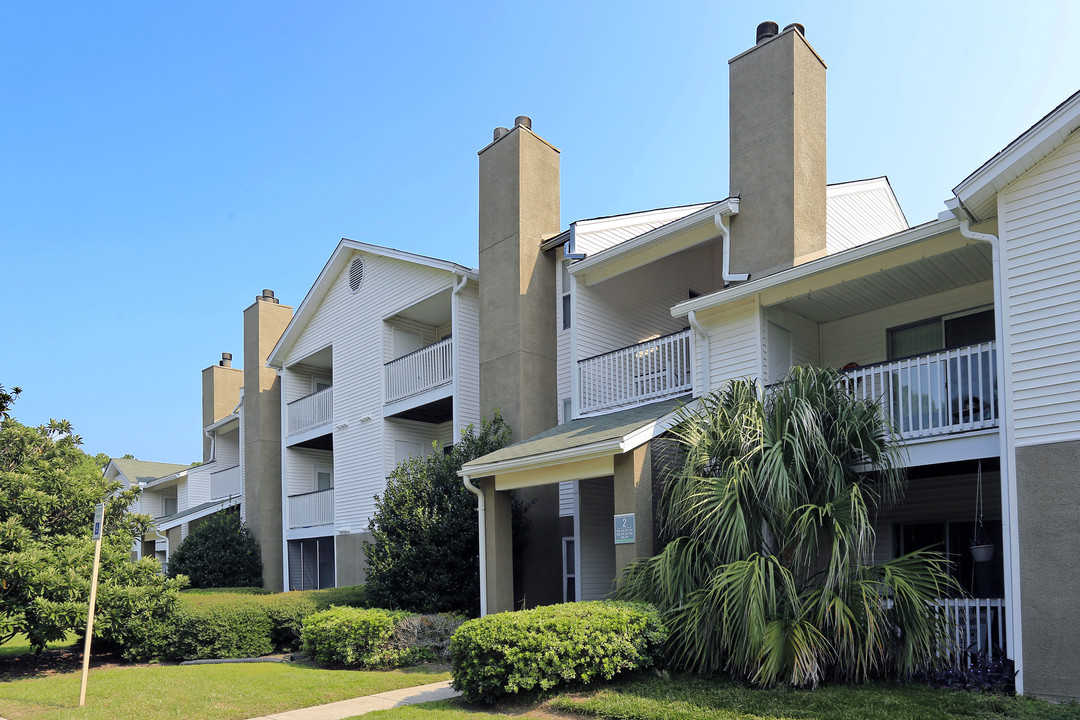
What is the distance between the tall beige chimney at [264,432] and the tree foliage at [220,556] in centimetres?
35

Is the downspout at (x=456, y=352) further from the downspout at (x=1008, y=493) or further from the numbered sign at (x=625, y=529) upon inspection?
the downspout at (x=1008, y=493)

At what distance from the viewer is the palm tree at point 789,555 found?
9438 millimetres

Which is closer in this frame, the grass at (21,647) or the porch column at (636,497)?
the porch column at (636,497)

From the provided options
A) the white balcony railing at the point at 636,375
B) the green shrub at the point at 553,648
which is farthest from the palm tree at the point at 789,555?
the white balcony railing at the point at 636,375

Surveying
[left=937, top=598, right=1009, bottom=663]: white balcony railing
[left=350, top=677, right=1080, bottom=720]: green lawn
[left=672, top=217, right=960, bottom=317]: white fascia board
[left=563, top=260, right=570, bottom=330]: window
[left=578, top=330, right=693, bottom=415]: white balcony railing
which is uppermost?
[left=563, top=260, right=570, bottom=330]: window

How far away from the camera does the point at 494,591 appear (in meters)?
14.5

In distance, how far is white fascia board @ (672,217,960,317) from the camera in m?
11.0

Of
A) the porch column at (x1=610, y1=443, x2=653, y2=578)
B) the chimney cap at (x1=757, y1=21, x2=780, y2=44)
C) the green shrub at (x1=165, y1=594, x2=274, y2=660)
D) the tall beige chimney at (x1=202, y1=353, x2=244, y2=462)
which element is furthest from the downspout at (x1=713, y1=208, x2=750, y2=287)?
the tall beige chimney at (x1=202, y1=353, x2=244, y2=462)

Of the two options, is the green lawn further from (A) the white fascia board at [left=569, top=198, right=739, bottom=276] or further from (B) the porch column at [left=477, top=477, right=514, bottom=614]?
(A) the white fascia board at [left=569, top=198, right=739, bottom=276]

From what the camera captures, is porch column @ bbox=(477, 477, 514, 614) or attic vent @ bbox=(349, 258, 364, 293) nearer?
porch column @ bbox=(477, 477, 514, 614)

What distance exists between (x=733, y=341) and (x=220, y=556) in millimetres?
19067

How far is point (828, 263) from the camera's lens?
1211 centimetres

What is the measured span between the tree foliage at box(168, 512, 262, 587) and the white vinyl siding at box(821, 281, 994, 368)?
19.1 meters

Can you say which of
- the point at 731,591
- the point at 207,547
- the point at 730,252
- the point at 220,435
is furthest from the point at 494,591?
the point at 220,435
